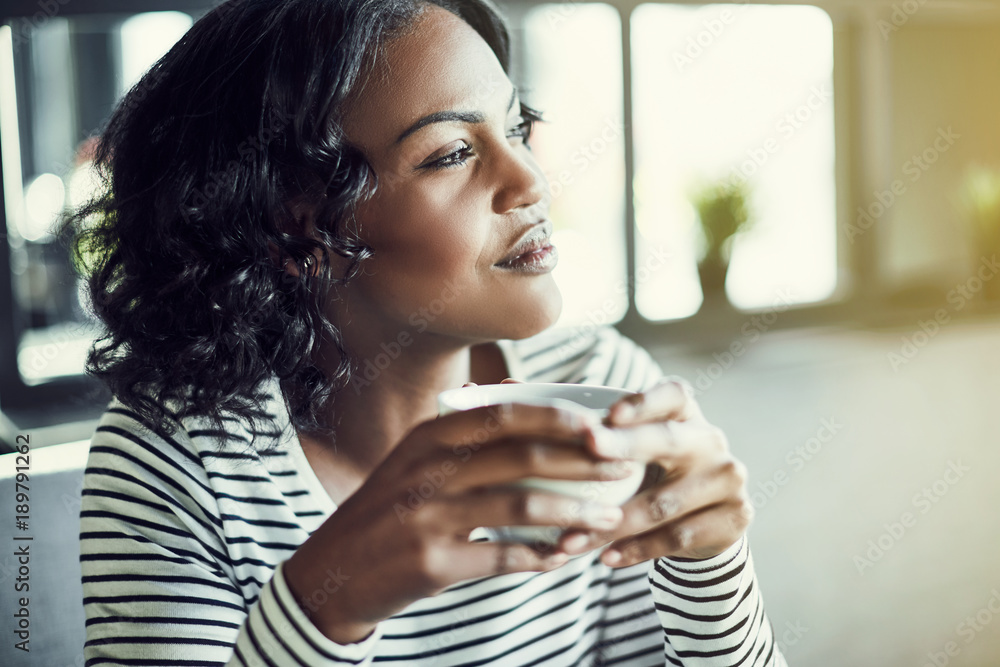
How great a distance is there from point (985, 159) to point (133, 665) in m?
2.99

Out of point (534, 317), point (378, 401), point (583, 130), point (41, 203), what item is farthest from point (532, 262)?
point (583, 130)

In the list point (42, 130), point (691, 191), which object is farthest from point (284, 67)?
point (691, 191)

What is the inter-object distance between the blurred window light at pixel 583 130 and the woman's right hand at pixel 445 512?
1.99 m

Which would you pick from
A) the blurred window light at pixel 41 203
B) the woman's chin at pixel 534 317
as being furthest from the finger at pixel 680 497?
the blurred window light at pixel 41 203

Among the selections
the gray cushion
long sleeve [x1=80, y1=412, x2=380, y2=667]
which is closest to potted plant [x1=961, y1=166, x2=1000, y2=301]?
long sleeve [x1=80, y1=412, x2=380, y2=667]

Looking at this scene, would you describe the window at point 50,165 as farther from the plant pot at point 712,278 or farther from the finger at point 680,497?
the plant pot at point 712,278

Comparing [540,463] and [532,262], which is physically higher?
[532,262]

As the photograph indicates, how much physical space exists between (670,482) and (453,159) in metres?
0.44

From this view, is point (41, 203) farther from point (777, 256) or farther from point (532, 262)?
point (777, 256)

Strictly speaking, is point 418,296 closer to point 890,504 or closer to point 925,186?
point 890,504

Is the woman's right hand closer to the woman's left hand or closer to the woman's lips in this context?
the woman's left hand

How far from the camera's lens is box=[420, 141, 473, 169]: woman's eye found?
2.67 ft

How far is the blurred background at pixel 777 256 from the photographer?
50.2 inches

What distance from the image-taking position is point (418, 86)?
797 mm
